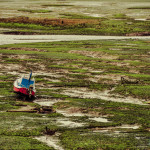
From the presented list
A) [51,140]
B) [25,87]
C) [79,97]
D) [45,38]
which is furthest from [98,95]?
[45,38]

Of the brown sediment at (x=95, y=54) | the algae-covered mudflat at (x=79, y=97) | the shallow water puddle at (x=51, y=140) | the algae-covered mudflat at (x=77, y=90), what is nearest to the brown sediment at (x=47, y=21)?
the algae-covered mudflat at (x=77, y=90)

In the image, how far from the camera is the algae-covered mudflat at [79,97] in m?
21.4

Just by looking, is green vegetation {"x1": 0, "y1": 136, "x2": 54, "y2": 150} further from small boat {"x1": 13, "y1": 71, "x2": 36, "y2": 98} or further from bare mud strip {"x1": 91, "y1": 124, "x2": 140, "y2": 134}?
small boat {"x1": 13, "y1": 71, "x2": 36, "y2": 98}

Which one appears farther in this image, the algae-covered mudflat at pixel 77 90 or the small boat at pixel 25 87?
the small boat at pixel 25 87

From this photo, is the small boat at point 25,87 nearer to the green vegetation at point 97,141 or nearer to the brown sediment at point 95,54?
the green vegetation at point 97,141

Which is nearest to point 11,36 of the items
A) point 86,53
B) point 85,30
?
point 85,30

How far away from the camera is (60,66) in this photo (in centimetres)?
3859

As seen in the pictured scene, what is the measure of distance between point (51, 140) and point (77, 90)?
10.0 meters

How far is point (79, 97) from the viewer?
29.1 meters

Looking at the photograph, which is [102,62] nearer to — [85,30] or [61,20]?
[85,30]

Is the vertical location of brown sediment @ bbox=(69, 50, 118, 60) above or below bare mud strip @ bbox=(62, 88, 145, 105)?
above

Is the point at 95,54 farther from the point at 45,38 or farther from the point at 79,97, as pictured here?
the point at 79,97

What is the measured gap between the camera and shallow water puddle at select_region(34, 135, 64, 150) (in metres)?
20.5

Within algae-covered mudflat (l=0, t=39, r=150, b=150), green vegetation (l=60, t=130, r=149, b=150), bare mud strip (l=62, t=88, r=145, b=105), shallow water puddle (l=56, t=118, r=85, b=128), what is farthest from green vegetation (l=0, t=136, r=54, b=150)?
bare mud strip (l=62, t=88, r=145, b=105)
